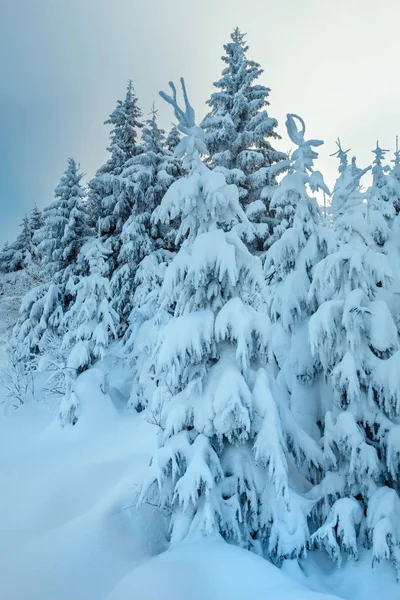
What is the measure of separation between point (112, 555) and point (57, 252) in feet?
51.2

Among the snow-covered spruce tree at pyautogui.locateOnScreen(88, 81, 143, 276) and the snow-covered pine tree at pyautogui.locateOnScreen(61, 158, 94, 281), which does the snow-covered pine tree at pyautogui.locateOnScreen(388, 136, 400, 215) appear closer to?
the snow-covered spruce tree at pyautogui.locateOnScreen(88, 81, 143, 276)

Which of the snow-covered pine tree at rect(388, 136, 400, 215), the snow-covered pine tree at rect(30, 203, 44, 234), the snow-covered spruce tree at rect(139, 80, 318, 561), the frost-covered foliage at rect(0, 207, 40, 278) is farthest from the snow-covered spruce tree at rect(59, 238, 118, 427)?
the snow-covered pine tree at rect(30, 203, 44, 234)

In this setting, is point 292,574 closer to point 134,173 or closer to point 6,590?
point 6,590

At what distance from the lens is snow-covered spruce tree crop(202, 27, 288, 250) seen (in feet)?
47.8

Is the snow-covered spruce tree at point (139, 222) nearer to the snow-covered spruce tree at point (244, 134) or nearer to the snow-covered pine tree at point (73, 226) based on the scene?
the snow-covered pine tree at point (73, 226)

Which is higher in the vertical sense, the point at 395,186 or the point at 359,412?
→ the point at 395,186

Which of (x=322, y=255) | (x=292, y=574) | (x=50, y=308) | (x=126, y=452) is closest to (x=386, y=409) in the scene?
(x=292, y=574)

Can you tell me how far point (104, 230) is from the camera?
19203 mm

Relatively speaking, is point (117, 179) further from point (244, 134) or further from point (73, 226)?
point (244, 134)

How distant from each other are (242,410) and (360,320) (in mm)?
2915

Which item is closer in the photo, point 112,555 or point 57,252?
point 112,555

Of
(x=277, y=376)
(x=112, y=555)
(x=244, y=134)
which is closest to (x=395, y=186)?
(x=244, y=134)

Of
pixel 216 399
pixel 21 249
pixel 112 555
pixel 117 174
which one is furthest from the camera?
pixel 21 249

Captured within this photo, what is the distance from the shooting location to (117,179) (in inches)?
706
